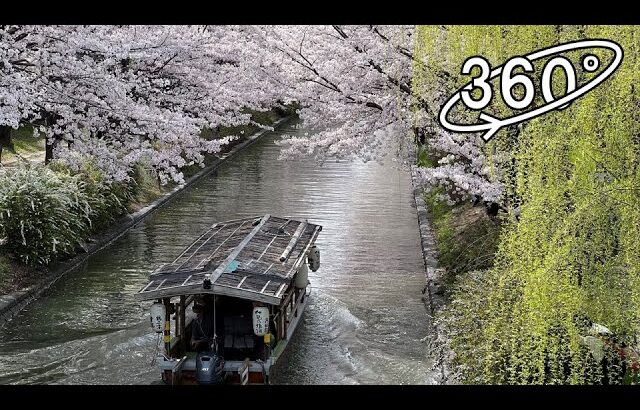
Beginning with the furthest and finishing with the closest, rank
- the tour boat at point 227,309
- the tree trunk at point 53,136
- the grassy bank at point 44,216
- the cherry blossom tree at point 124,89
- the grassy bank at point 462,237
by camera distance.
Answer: the tree trunk at point 53,136
the grassy bank at point 44,216
the cherry blossom tree at point 124,89
the grassy bank at point 462,237
the tour boat at point 227,309

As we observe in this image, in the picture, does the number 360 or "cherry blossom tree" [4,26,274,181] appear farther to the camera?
"cherry blossom tree" [4,26,274,181]

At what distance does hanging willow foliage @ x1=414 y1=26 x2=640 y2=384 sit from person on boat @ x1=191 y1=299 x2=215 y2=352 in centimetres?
520

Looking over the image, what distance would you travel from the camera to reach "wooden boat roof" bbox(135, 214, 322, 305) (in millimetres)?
12320

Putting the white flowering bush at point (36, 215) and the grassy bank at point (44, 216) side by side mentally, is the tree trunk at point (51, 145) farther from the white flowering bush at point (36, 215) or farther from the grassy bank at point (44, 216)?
the white flowering bush at point (36, 215)

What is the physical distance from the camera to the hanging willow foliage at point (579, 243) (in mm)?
7629

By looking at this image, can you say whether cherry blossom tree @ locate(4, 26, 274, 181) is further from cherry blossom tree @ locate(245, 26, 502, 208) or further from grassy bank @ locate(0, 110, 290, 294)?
cherry blossom tree @ locate(245, 26, 502, 208)

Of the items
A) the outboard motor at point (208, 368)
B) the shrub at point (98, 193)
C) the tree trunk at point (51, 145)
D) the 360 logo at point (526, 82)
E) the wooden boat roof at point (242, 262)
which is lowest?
the outboard motor at point (208, 368)

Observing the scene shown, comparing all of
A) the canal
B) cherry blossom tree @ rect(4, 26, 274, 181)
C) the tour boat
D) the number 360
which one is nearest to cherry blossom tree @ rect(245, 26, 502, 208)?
the canal

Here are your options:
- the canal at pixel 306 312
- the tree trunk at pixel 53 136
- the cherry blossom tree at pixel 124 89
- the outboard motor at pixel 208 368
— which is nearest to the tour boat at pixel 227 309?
the outboard motor at pixel 208 368

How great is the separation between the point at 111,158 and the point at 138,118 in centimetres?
185

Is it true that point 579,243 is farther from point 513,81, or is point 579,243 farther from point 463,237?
point 463,237

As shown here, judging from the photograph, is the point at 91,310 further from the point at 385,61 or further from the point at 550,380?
the point at 550,380

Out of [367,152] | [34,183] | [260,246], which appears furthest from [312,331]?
[34,183]

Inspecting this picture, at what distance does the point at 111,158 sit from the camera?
20203 mm
